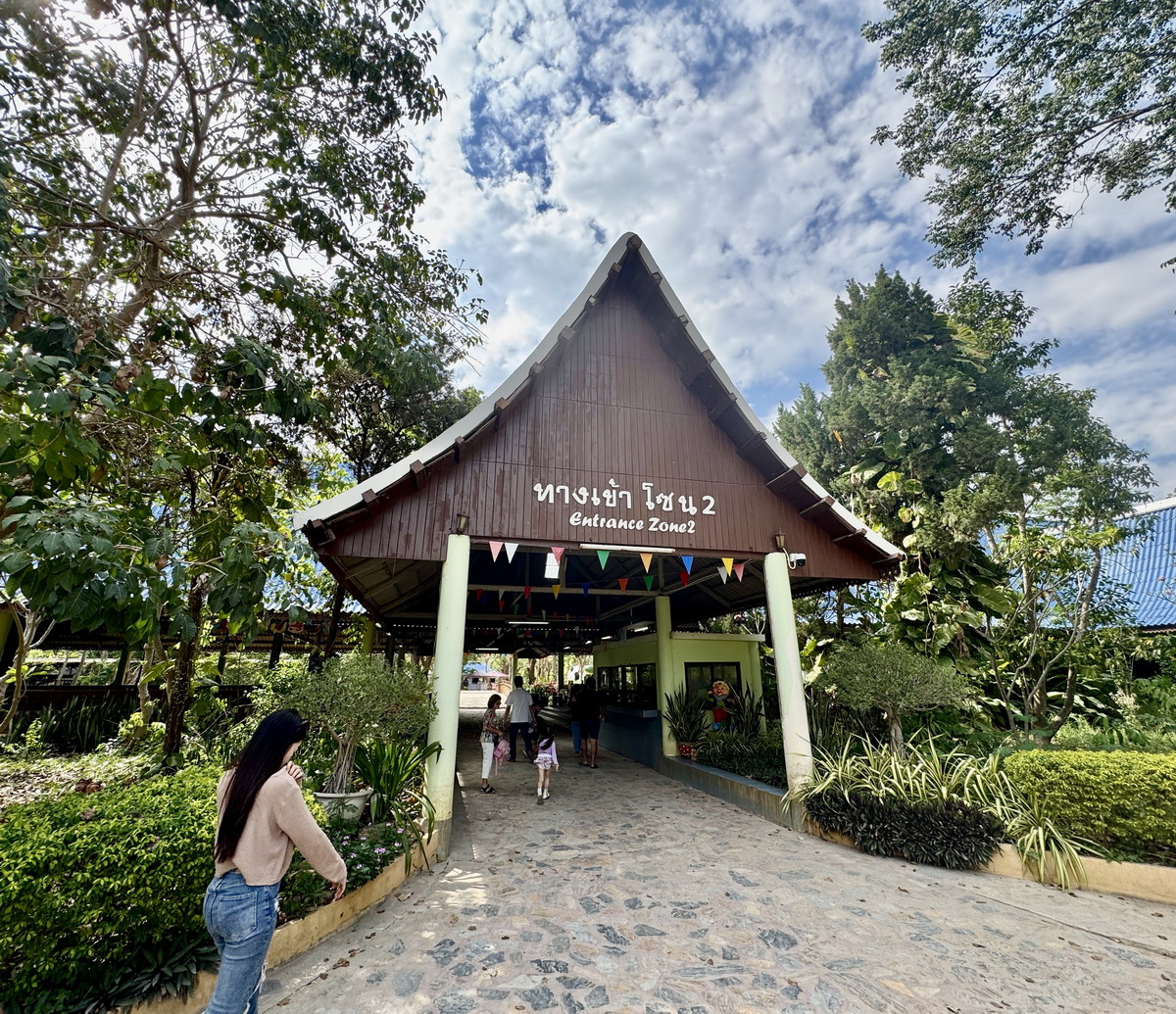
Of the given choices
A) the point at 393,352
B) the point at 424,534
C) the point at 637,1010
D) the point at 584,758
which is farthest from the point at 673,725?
the point at 393,352

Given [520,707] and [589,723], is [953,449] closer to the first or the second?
[589,723]

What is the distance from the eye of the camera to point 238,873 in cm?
257

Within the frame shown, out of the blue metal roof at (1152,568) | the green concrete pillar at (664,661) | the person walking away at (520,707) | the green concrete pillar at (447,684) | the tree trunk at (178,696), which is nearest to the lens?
the green concrete pillar at (447,684)

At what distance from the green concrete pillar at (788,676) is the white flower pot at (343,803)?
5.39 meters

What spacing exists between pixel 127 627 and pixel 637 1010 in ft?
13.6

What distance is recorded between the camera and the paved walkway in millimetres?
3586

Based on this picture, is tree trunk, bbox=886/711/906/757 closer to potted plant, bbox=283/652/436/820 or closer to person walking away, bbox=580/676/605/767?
person walking away, bbox=580/676/605/767

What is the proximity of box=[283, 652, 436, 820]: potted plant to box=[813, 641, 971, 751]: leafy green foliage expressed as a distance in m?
5.63

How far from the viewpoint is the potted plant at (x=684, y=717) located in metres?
11.0

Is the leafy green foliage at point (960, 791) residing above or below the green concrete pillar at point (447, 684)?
below

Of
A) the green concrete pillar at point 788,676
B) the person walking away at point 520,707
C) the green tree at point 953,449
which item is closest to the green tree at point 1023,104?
the green tree at point 953,449

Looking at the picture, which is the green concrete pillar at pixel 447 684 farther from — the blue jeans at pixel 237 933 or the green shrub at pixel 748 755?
the green shrub at pixel 748 755

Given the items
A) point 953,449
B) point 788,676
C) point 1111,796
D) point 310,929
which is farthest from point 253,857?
point 953,449

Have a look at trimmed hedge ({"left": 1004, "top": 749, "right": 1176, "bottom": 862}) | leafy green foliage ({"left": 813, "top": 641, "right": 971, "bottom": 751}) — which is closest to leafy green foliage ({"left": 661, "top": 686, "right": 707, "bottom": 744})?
leafy green foliage ({"left": 813, "top": 641, "right": 971, "bottom": 751})
